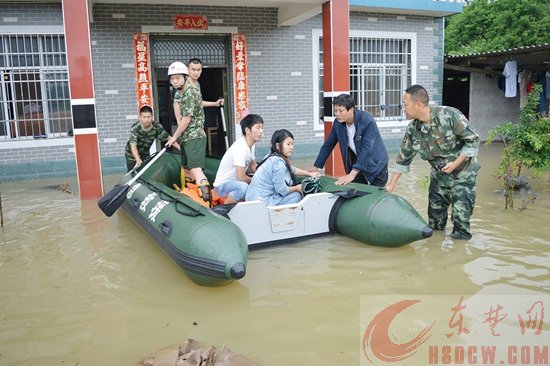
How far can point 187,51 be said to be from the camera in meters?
8.99

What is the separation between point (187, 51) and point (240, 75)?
1047mm

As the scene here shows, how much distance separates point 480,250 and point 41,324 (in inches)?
129

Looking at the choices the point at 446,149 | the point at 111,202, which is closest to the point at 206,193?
the point at 111,202

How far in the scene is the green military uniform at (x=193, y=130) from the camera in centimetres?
492

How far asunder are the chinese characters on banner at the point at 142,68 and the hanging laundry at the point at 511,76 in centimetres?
755

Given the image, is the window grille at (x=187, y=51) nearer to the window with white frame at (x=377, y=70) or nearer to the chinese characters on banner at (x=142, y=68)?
the chinese characters on banner at (x=142, y=68)

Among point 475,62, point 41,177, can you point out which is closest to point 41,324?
point 41,177

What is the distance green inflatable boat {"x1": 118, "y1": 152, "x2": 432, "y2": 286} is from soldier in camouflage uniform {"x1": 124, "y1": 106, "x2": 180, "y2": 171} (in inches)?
50.0

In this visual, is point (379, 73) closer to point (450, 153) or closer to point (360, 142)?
point (360, 142)

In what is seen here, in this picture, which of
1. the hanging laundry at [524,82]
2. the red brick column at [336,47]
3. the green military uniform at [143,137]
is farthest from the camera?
the hanging laundry at [524,82]

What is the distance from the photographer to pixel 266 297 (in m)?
3.29

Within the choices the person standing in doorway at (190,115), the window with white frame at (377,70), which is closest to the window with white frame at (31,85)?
the person standing in doorway at (190,115)
